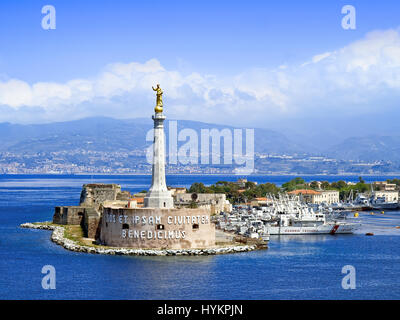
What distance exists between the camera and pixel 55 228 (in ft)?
200

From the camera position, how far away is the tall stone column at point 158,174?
1753 inches

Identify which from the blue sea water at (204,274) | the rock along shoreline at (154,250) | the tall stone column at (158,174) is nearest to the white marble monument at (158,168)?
the tall stone column at (158,174)

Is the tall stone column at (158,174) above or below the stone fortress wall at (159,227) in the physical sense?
above

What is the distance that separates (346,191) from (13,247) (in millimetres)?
97074

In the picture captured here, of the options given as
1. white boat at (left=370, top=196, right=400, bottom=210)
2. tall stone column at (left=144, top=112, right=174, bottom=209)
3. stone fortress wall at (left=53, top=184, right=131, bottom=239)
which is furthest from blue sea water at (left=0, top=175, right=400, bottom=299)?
white boat at (left=370, top=196, right=400, bottom=210)

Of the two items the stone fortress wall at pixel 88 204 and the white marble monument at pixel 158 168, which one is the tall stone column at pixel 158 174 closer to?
the white marble monument at pixel 158 168

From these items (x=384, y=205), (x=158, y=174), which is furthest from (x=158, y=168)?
(x=384, y=205)

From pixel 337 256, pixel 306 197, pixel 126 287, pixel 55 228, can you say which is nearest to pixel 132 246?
pixel 126 287

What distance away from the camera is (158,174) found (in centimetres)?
4500

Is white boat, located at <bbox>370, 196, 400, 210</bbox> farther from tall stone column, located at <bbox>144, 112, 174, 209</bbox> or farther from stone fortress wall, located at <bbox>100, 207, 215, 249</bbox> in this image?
tall stone column, located at <bbox>144, 112, 174, 209</bbox>

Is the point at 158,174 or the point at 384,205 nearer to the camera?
the point at 158,174

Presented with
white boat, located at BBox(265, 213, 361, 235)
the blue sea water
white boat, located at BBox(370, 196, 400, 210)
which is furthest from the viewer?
white boat, located at BBox(370, 196, 400, 210)

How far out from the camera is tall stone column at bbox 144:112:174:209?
44.5 m

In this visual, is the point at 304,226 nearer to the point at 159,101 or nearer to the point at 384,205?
the point at 159,101
